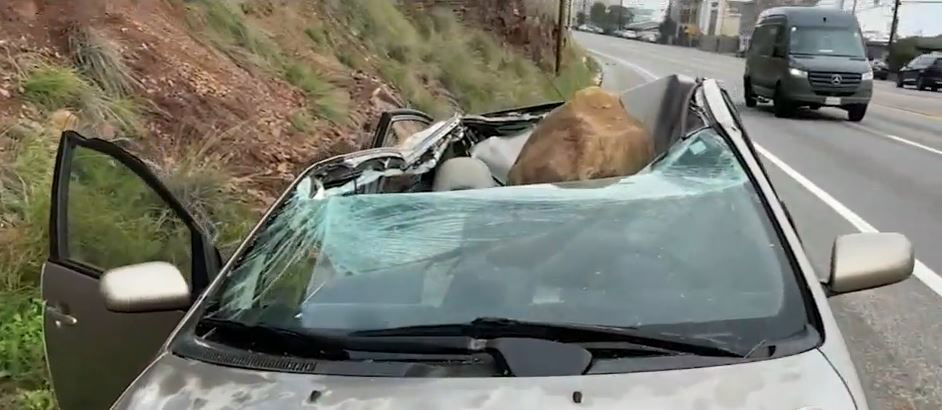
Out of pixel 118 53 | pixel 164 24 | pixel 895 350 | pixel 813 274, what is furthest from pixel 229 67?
pixel 813 274

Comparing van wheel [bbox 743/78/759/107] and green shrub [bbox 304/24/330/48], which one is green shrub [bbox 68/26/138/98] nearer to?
green shrub [bbox 304/24/330/48]

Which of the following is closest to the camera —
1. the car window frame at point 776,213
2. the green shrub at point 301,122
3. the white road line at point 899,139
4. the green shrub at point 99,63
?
the car window frame at point 776,213

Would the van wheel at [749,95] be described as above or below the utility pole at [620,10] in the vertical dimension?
above

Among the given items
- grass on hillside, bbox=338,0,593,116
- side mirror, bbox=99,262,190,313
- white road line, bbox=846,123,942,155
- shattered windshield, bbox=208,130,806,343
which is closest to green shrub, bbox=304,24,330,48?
grass on hillside, bbox=338,0,593,116

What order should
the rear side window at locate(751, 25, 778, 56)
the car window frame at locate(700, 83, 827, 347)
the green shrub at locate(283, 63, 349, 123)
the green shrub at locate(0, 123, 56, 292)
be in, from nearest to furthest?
1. the car window frame at locate(700, 83, 827, 347)
2. the green shrub at locate(0, 123, 56, 292)
3. the green shrub at locate(283, 63, 349, 123)
4. the rear side window at locate(751, 25, 778, 56)

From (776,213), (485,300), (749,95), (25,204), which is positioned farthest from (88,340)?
(749,95)

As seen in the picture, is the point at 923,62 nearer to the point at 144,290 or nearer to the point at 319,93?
the point at 319,93

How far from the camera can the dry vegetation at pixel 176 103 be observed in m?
5.46

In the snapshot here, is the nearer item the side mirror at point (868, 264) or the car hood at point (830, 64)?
the side mirror at point (868, 264)

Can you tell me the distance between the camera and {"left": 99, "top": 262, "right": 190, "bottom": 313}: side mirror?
2.96 meters

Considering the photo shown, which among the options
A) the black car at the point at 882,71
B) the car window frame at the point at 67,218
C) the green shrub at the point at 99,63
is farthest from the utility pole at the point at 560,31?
the black car at the point at 882,71

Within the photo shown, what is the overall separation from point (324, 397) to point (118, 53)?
6.86 metres

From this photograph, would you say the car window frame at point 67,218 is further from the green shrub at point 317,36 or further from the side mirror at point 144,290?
the green shrub at point 317,36

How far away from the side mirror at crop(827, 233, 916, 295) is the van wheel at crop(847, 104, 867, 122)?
18.4 m
